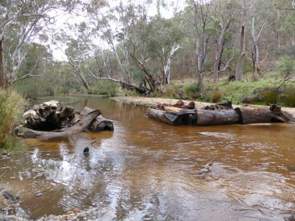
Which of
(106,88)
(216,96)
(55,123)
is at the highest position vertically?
(106,88)

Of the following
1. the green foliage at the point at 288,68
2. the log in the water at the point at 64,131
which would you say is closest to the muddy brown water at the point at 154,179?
the log in the water at the point at 64,131

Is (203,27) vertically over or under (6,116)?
over

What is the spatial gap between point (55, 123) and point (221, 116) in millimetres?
6570

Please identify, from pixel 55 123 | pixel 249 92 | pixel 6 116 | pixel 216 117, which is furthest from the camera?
pixel 249 92

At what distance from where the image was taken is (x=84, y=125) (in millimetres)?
13242

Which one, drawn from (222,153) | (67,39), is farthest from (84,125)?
(67,39)

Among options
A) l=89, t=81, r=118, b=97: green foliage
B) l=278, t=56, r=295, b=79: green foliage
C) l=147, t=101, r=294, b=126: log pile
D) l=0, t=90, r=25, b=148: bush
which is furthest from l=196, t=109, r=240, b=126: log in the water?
l=89, t=81, r=118, b=97: green foliage

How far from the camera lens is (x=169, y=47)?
3306 cm

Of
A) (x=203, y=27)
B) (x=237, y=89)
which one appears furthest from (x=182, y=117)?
(x=203, y=27)

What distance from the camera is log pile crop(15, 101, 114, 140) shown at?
11.5 metres

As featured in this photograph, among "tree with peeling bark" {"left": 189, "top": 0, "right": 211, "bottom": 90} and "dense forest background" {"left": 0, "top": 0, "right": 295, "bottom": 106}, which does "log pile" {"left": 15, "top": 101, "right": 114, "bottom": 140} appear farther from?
"tree with peeling bark" {"left": 189, "top": 0, "right": 211, "bottom": 90}

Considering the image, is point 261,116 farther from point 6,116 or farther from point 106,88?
point 106,88

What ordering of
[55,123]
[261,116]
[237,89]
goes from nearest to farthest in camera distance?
[55,123]
[261,116]
[237,89]

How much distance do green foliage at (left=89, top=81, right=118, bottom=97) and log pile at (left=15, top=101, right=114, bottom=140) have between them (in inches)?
1150
